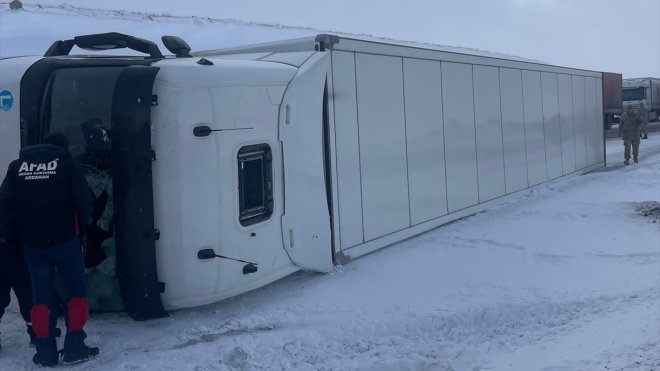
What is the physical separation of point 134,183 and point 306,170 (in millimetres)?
1923

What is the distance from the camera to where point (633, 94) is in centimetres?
3991

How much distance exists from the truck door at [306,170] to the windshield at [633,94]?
120ft

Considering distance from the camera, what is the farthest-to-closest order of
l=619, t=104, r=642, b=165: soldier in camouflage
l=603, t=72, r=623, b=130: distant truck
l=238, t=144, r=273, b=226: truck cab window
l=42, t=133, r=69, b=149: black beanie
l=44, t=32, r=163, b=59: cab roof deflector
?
1. l=603, t=72, r=623, b=130: distant truck
2. l=619, t=104, r=642, b=165: soldier in camouflage
3. l=44, t=32, r=163, b=59: cab roof deflector
4. l=238, t=144, r=273, b=226: truck cab window
5. l=42, t=133, r=69, b=149: black beanie

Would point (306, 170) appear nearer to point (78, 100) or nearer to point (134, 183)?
point (134, 183)

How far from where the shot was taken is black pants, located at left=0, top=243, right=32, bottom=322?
5496mm

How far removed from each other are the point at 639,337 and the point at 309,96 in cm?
370

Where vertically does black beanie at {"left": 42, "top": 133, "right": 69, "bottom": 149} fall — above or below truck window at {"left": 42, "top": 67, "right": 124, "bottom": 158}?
below

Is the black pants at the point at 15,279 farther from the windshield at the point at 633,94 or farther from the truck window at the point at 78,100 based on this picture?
the windshield at the point at 633,94

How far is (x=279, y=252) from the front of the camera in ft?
22.5

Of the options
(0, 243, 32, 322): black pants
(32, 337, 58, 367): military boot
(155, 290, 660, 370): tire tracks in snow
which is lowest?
(155, 290, 660, 370): tire tracks in snow

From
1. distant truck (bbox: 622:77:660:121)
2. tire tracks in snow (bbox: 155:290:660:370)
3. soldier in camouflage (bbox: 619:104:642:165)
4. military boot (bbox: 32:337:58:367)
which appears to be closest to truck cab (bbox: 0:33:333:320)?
tire tracks in snow (bbox: 155:290:660:370)

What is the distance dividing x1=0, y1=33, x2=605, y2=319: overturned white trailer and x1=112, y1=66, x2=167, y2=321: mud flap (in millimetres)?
11

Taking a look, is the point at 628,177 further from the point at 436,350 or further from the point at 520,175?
the point at 436,350

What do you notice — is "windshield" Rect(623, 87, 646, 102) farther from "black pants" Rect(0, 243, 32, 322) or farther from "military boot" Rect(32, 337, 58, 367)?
"military boot" Rect(32, 337, 58, 367)
